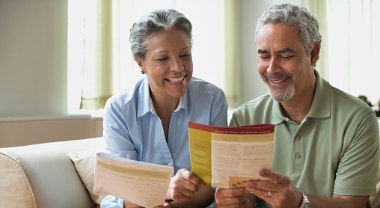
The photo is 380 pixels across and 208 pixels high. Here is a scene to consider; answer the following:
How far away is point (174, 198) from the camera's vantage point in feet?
4.40

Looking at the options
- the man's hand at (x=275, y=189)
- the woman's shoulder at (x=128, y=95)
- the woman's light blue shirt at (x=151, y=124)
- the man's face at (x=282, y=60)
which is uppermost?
the man's face at (x=282, y=60)

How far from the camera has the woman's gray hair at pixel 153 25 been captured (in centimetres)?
143

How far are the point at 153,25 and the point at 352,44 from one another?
11.7 ft

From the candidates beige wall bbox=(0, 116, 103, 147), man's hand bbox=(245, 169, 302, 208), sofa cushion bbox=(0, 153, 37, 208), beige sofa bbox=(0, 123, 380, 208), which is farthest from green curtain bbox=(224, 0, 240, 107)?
man's hand bbox=(245, 169, 302, 208)

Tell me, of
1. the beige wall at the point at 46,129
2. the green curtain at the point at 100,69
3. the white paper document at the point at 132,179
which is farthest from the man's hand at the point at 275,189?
the green curtain at the point at 100,69

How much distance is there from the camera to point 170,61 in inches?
56.7

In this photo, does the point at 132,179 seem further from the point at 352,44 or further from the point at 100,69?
the point at 352,44

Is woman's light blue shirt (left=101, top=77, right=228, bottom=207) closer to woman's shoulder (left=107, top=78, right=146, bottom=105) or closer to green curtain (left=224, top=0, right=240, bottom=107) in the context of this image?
woman's shoulder (left=107, top=78, right=146, bottom=105)

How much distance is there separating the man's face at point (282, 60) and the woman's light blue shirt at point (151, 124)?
9.9 inches

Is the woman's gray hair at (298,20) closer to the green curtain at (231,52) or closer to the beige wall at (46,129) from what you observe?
the beige wall at (46,129)

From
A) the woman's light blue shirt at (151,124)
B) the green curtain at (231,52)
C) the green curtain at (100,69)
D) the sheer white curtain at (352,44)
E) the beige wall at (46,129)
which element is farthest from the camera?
the green curtain at (231,52)

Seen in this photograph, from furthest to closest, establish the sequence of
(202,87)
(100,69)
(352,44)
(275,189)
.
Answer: (352,44) → (100,69) → (202,87) → (275,189)

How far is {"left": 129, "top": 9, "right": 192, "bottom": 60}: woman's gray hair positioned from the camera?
143 centimetres

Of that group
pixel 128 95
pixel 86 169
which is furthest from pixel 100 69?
pixel 128 95
